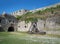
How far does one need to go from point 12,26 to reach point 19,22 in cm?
245

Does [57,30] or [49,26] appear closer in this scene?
[57,30]

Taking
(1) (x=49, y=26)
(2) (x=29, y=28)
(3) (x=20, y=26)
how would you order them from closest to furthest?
(1) (x=49, y=26) → (2) (x=29, y=28) → (3) (x=20, y=26)

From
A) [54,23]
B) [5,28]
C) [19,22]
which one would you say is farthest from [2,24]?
[54,23]

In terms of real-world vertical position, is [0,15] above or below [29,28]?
above

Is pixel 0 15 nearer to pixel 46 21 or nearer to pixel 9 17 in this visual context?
pixel 9 17

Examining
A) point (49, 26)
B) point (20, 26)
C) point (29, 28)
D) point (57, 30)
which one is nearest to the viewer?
point (57, 30)

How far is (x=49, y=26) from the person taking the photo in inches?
1375

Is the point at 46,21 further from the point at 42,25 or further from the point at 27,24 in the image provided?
the point at 27,24

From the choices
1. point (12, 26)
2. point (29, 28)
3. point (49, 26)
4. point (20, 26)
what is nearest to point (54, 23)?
point (49, 26)

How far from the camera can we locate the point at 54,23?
34.2m

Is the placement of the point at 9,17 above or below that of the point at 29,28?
above

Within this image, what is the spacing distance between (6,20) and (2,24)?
1.70 metres

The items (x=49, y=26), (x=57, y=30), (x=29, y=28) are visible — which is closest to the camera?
(x=57, y=30)

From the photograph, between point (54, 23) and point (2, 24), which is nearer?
point (54, 23)
